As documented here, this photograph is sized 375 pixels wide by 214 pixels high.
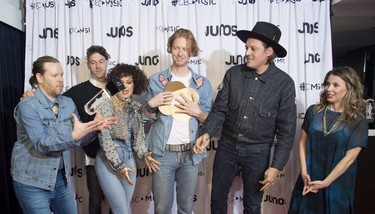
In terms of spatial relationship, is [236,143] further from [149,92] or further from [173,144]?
[149,92]

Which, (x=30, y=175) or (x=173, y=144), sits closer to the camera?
(x=30, y=175)

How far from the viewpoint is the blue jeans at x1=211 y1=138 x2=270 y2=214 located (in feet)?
5.72

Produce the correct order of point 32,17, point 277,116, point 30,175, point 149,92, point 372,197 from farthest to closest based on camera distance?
1. point 32,17
2. point 372,197
3. point 149,92
4. point 277,116
5. point 30,175

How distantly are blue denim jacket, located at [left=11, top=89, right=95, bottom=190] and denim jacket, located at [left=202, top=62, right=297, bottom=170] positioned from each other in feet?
2.74

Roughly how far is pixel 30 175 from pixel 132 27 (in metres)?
1.39

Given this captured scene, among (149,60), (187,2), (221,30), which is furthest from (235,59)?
(149,60)

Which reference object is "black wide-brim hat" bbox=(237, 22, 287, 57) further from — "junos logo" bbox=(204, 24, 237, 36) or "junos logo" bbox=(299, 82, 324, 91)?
"junos logo" bbox=(299, 82, 324, 91)

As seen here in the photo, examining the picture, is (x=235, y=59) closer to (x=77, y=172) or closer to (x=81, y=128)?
(x=81, y=128)

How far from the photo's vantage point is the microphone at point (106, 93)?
154cm

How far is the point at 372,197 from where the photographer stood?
7.22 ft

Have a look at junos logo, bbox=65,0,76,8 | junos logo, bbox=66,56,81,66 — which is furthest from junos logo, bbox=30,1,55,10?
junos logo, bbox=66,56,81,66

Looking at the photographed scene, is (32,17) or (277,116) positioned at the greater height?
(32,17)

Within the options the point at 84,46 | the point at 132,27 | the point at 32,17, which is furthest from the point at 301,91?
the point at 32,17

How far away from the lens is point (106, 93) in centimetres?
156
